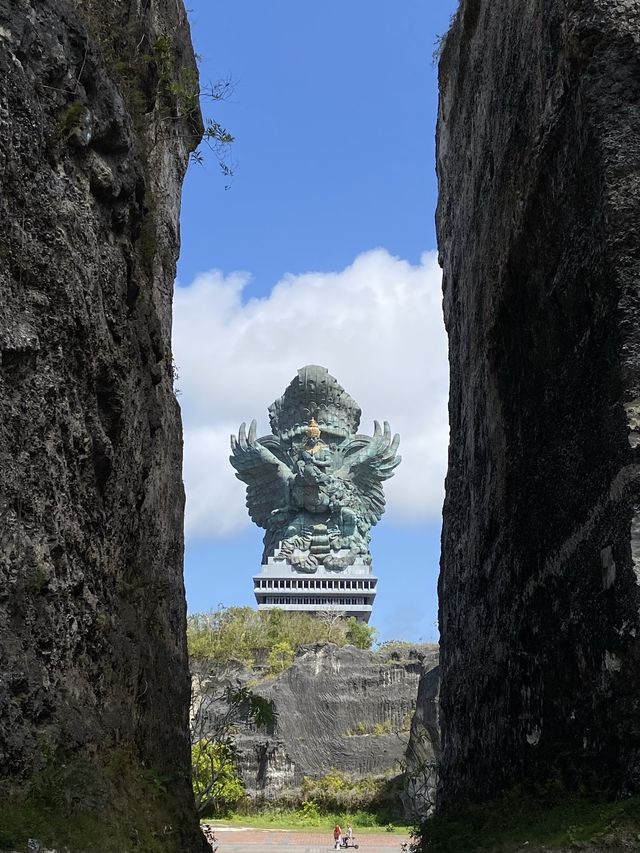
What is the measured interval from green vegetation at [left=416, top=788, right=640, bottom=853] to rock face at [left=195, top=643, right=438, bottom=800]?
846 inches

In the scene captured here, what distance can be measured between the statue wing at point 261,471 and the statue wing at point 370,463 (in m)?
2.99

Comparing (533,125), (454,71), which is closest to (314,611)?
(454,71)

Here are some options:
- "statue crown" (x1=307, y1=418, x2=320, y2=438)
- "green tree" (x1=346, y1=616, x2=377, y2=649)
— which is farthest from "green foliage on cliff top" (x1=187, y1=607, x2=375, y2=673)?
"statue crown" (x1=307, y1=418, x2=320, y2=438)

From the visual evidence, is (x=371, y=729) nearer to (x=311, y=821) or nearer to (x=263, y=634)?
(x=311, y=821)

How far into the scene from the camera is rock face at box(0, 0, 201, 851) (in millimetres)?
5520

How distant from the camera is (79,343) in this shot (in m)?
6.43

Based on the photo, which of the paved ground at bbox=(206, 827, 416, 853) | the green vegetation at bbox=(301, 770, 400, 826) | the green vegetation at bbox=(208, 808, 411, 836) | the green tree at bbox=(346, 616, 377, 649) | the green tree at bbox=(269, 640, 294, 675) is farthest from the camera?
the green tree at bbox=(346, 616, 377, 649)

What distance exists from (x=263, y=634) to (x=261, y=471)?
13.0 m

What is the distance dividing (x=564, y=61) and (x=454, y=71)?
5671mm

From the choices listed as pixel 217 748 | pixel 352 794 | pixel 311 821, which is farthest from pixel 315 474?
pixel 217 748

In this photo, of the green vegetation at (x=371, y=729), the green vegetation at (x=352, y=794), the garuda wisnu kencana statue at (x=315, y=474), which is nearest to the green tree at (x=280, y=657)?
the green vegetation at (x=371, y=729)

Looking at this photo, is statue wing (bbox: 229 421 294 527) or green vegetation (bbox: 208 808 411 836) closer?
green vegetation (bbox: 208 808 411 836)

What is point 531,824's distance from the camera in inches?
234

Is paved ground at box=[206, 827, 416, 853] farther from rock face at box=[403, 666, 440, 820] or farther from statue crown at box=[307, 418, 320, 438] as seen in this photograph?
statue crown at box=[307, 418, 320, 438]
